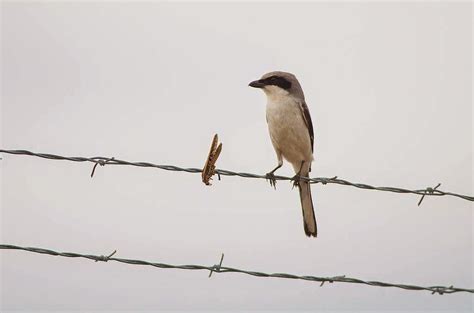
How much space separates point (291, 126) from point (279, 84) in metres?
0.58

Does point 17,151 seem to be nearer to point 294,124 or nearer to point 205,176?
point 205,176

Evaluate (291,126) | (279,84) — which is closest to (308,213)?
(291,126)

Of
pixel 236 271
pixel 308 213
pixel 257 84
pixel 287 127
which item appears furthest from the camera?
pixel 257 84

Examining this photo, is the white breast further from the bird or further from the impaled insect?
the impaled insect

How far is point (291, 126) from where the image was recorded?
8445 millimetres

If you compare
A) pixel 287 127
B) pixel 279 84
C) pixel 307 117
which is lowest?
pixel 287 127

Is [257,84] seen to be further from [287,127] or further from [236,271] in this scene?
[236,271]

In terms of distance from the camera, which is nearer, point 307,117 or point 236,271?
point 236,271

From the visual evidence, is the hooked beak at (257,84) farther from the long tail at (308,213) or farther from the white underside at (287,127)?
the long tail at (308,213)

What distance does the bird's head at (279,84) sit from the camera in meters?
8.73

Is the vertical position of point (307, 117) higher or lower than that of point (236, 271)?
higher

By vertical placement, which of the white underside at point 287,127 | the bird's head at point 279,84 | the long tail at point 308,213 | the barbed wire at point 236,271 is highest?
the bird's head at point 279,84

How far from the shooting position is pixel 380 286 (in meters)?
5.14

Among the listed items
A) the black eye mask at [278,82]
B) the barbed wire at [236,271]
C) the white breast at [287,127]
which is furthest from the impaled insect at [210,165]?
the black eye mask at [278,82]
